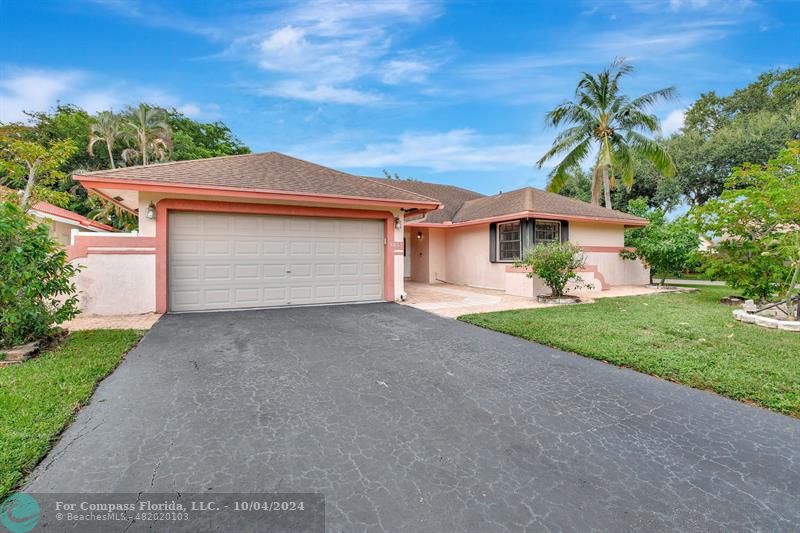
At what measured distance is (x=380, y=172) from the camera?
3250 centimetres

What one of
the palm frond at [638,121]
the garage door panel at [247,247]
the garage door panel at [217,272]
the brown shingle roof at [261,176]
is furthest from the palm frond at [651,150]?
the garage door panel at [217,272]

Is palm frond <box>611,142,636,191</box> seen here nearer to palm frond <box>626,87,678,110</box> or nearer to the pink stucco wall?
palm frond <box>626,87,678,110</box>

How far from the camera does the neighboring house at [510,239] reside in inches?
468

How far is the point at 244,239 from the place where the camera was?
27.3ft

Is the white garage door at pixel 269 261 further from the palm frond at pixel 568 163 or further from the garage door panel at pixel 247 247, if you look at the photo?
the palm frond at pixel 568 163

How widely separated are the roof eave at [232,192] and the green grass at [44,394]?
123 inches

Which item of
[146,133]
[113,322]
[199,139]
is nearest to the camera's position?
[113,322]

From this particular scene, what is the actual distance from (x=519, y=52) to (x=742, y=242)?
8353mm

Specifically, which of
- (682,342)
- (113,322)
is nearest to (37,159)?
(113,322)

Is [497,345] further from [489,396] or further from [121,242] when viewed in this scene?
[121,242]

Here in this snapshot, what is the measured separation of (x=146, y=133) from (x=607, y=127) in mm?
24639

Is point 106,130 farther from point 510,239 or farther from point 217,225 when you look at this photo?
point 510,239

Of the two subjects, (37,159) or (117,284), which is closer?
(37,159)

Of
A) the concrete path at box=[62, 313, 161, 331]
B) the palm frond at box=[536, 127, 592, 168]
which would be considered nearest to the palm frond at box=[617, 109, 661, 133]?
the palm frond at box=[536, 127, 592, 168]
